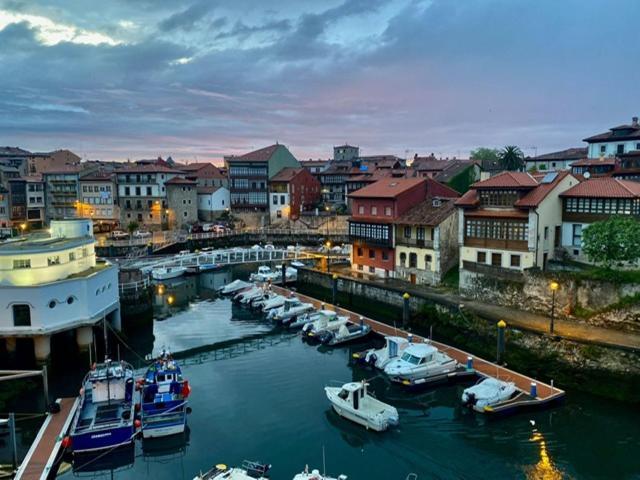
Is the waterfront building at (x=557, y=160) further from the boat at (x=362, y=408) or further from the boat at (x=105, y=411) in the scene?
the boat at (x=105, y=411)

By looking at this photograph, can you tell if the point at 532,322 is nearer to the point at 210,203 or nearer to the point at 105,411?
the point at 105,411

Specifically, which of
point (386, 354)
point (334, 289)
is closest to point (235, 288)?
point (334, 289)

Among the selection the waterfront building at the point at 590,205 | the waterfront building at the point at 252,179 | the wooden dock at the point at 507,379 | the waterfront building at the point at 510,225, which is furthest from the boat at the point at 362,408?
the waterfront building at the point at 252,179

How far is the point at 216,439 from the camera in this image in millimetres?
26297

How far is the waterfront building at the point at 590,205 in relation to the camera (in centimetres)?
4153

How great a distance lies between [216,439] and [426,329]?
2201 cm

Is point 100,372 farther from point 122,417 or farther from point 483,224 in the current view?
point 483,224

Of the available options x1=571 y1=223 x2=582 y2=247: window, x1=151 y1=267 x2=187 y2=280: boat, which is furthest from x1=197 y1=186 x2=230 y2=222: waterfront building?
x1=571 y1=223 x2=582 y2=247: window

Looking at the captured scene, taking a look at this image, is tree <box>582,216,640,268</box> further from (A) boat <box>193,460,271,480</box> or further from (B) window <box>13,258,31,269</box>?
(B) window <box>13,258,31,269</box>

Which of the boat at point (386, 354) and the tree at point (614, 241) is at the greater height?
the tree at point (614, 241)

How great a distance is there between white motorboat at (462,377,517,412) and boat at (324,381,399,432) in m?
4.50

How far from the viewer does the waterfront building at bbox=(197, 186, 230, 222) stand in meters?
104

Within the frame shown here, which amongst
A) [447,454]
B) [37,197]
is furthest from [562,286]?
[37,197]

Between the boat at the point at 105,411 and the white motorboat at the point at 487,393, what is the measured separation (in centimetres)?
1845
